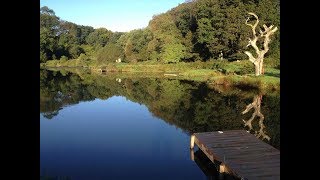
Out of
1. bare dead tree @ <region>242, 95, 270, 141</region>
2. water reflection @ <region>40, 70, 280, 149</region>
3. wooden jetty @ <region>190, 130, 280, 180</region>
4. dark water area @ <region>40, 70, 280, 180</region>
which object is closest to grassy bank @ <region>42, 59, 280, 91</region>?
water reflection @ <region>40, 70, 280, 149</region>

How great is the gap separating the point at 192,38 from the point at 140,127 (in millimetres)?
34929

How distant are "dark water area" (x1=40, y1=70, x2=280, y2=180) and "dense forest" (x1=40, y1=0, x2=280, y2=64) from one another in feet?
45.2

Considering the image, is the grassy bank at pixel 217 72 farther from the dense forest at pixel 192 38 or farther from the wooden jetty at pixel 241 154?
the wooden jetty at pixel 241 154

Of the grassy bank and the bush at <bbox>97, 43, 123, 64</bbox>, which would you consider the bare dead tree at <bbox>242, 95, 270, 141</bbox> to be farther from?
the bush at <bbox>97, 43, 123, 64</bbox>

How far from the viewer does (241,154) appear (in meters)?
9.08

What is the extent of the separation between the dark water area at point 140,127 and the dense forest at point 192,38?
543 inches

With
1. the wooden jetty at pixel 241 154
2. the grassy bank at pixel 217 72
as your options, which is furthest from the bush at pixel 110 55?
the wooden jetty at pixel 241 154
